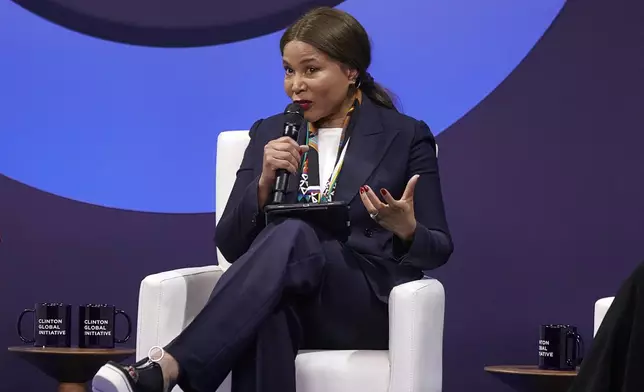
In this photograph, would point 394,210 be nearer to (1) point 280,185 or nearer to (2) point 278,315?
(1) point 280,185

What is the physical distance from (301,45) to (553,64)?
1008 mm

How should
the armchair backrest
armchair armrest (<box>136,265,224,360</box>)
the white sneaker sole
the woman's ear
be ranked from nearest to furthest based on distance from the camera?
the white sneaker sole, armchair armrest (<box>136,265,224,360</box>), the woman's ear, the armchair backrest

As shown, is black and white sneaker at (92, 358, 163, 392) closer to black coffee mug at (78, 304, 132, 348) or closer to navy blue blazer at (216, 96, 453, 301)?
navy blue blazer at (216, 96, 453, 301)

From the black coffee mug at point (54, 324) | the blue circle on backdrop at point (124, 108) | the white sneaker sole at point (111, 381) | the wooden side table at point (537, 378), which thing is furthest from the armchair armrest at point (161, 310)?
the blue circle on backdrop at point (124, 108)

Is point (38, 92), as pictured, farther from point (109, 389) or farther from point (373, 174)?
point (109, 389)

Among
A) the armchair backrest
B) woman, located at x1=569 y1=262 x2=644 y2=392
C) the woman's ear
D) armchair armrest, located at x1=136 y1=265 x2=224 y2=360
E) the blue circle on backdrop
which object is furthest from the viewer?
the blue circle on backdrop

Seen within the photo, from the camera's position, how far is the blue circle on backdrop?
11.3ft

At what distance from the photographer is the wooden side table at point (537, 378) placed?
2686 mm

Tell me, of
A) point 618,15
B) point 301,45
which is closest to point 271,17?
point 301,45

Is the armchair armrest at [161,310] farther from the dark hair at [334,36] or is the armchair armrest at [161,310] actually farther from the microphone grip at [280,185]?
the dark hair at [334,36]

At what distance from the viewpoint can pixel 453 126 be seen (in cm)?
325

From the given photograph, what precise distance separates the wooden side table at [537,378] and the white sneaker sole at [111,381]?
4.09ft

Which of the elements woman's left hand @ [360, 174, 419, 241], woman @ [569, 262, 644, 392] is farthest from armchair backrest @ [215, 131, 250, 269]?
woman @ [569, 262, 644, 392]

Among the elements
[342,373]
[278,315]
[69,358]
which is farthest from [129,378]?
[69,358]
